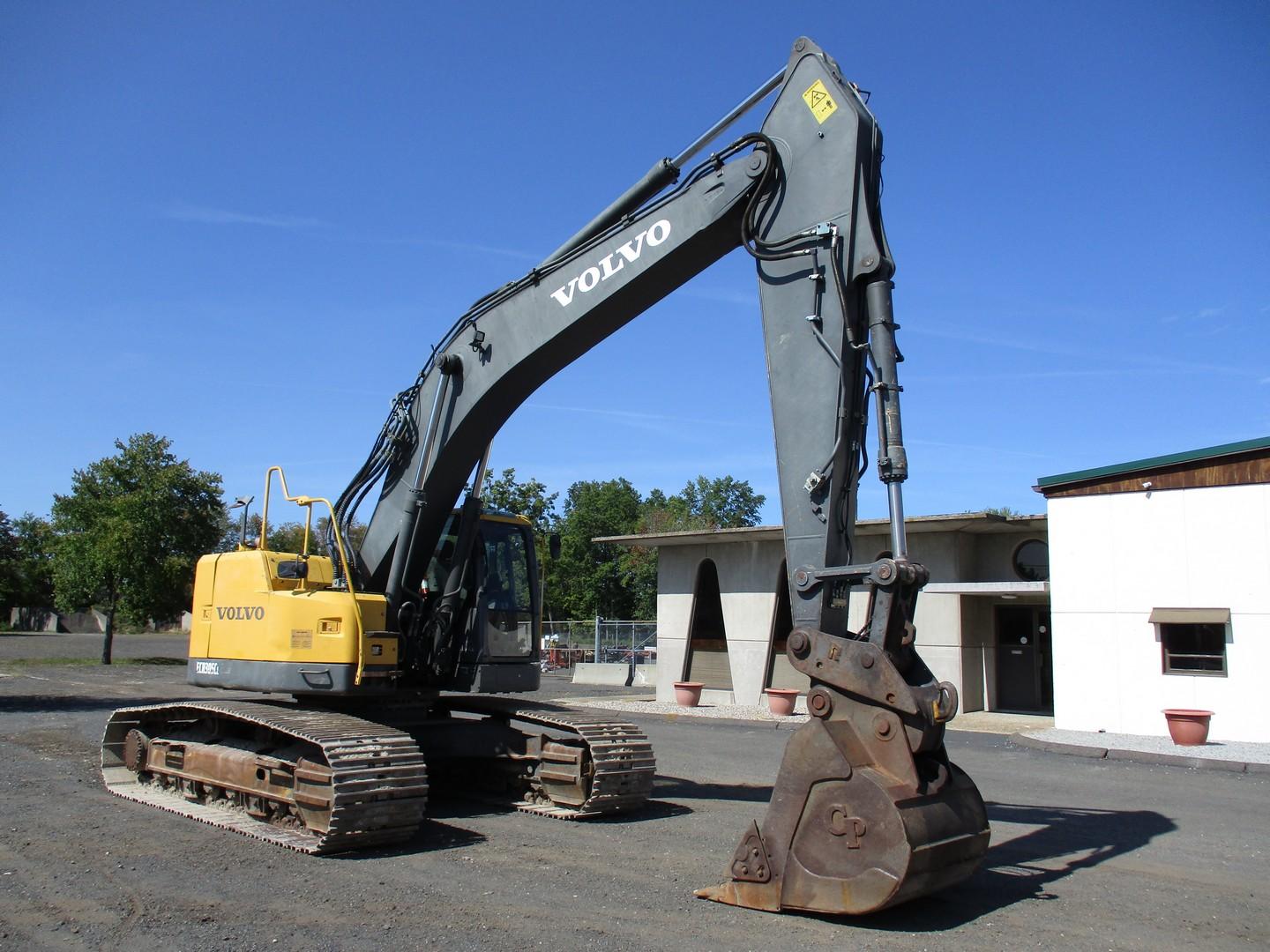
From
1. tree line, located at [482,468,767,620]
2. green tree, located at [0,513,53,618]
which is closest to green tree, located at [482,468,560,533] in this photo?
tree line, located at [482,468,767,620]

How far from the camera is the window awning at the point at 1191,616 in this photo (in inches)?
660

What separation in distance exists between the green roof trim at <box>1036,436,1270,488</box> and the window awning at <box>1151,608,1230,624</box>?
8.22 feet

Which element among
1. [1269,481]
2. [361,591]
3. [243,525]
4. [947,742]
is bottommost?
[947,742]

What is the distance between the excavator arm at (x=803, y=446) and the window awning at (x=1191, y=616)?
1300 cm

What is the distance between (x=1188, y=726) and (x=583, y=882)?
12910mm

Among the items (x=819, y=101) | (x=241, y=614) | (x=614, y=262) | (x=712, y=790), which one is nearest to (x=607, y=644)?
(x=712, y=790)

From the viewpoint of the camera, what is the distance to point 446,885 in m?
6.80

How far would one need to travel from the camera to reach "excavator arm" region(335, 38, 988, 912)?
18.6 ft

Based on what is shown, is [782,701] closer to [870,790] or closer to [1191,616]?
[1191,616]

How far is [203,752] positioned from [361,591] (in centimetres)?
210

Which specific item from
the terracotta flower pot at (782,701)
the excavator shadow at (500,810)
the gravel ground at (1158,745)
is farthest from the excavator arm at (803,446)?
the terracotta flower pot at (782,701)

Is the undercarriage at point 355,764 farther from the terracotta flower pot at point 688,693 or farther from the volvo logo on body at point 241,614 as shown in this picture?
the terracotta flower pot at point 688,693

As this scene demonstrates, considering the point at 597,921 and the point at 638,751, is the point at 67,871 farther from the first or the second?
the point at 638,751

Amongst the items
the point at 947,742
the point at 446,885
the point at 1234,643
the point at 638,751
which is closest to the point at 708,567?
the point at 947,742
